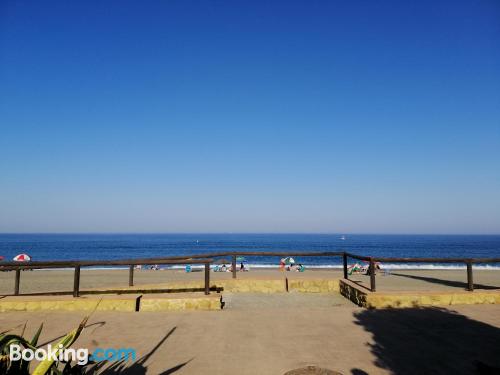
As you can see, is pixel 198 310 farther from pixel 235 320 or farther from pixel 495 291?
pixel 495 291

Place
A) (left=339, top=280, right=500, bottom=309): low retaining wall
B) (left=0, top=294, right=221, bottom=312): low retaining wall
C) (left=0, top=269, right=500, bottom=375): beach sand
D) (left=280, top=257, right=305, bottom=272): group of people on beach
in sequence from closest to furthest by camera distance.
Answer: (left=0, top=269, right=500, bottom=375): beach sand, (left=0, top=294, right=221, bottom=312): low retaining wall, (left=339, top=280, right=500, bottom=309): low retaining wall, (left=280, top=257, right=305, bottom=272): group of people on beach

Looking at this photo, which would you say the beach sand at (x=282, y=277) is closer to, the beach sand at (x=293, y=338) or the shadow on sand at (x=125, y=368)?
the beach sand at (x=293, y=338)

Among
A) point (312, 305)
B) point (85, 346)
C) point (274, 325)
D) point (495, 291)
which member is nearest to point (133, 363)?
point (85, 346)

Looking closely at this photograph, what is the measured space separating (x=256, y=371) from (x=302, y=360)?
2.67 feet

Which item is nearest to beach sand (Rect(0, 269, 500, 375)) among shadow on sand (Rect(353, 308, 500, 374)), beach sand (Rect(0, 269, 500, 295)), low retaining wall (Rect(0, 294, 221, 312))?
shadow on sand (Rect(353, 308, 500, 374))

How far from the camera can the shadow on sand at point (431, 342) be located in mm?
5059

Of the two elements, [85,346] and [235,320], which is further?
[235,320]

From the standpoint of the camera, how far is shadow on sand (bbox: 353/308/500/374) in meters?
5.06

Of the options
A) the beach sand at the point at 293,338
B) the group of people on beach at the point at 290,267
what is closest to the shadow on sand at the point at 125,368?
the beach sand at the point at 293,338

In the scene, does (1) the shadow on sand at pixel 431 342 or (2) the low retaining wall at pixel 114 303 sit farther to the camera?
(2) the low retaining wall at pixel 114 303

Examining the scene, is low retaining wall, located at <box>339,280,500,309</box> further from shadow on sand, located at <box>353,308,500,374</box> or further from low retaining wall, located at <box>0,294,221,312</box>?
low retaining wall, located at <box>0,294,221,312</box>

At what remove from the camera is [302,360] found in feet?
17.6

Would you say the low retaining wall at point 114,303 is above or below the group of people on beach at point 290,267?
above

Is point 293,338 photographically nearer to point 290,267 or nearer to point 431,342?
point 431,342
